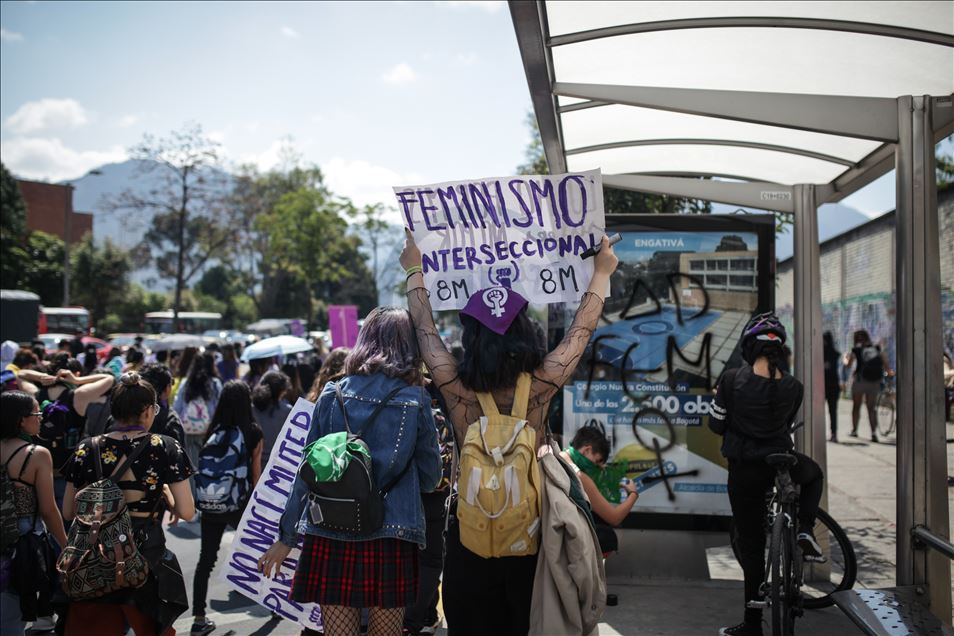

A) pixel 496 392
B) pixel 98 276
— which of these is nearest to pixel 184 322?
pixel 98 276

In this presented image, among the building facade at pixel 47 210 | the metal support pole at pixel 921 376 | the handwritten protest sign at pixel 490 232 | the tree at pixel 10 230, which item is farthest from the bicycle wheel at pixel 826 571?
the building facade at pixel 47 210

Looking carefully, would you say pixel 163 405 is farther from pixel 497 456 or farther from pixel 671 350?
pixel 497 456

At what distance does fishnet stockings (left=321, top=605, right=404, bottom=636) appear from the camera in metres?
3.37

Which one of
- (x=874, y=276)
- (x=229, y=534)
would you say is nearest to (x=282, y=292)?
(x=874, y=276)

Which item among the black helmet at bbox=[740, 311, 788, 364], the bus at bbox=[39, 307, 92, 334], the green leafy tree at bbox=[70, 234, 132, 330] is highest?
the green leafy tree at bbox=[70, 234, 132, 330]

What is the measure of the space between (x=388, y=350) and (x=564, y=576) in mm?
1169

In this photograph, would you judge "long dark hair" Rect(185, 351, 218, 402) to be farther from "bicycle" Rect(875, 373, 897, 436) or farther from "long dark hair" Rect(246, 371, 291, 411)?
"bicycle" Rect(875, 373, 897, 436)

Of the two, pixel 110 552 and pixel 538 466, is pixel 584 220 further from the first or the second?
pixel 110 552

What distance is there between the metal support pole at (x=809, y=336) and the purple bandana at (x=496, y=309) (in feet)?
11.5

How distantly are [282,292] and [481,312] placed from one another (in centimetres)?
6272

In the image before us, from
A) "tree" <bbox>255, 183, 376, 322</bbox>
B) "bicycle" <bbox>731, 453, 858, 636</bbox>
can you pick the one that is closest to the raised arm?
"bicycle" <bbox>731, 453, 858, 636</bbox>

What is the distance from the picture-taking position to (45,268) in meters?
50.4

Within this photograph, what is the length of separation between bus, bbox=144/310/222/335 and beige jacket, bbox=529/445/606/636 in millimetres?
53605

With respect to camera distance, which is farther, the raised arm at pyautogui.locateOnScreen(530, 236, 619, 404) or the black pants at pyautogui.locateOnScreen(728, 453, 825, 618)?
the black pants at pyautogui.locateOnScreen(728, 453, 825, 618)
